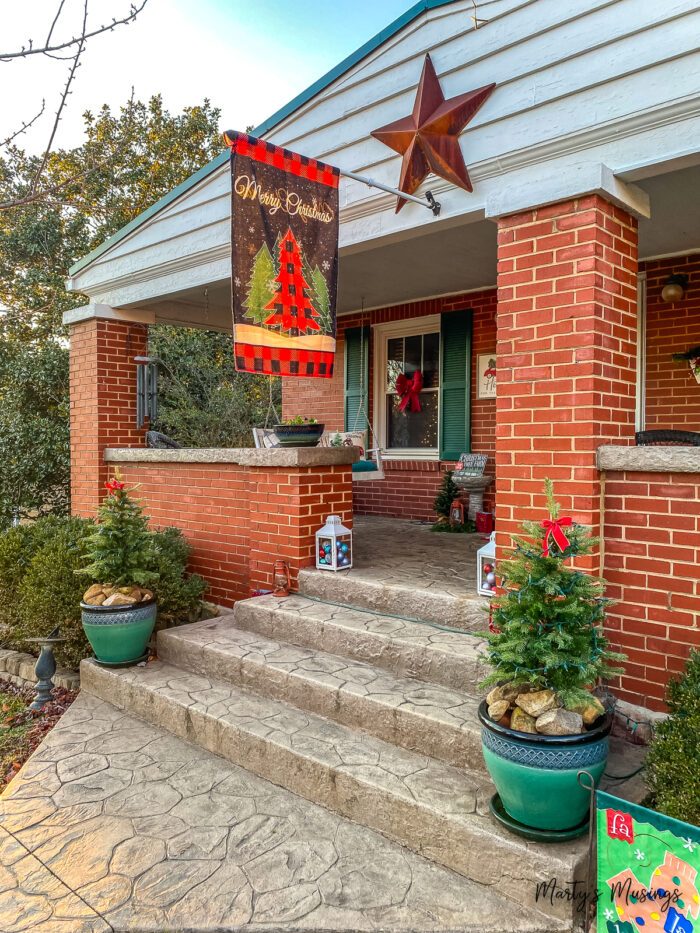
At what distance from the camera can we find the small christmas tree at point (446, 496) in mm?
6543

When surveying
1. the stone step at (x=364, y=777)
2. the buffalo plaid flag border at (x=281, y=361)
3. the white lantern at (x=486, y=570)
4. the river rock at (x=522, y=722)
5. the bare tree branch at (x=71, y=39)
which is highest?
the bare tree branch at (x=71, y=39)

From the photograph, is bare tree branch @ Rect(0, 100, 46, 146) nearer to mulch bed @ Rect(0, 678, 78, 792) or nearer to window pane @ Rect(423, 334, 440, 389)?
A: mulch bed @ Rect(0, 678, 78, 792)

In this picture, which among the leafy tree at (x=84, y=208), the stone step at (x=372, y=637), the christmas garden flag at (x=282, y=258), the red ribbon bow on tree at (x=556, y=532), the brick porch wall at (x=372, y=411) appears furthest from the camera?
the leafy tree at (x=84, y=208)

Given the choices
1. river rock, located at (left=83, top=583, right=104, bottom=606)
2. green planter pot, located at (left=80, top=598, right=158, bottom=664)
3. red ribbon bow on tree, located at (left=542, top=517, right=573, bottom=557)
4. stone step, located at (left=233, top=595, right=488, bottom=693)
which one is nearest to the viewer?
red ribbon bow on tree, located at (left=542, top=517, right=573, bottom=557)

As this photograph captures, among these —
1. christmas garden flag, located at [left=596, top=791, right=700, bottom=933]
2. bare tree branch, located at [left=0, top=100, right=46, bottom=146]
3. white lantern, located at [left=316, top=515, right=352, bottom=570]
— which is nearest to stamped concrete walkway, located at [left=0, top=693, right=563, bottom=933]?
christmas garden flag, located at [left=596, top=791, right=700, bottom=933]

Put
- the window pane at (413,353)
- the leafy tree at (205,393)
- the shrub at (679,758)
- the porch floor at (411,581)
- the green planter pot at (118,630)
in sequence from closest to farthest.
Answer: the shrub at (679,758), the porch floor at (411,581), the green planter pot at (118,630), the window pane at (413,353), the leafy tree at (205,393)

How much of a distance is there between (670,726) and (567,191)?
2.46 metres

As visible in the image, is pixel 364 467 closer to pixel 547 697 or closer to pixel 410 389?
pixel 410 389

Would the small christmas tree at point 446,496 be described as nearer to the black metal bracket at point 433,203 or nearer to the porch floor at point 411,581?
the porch floor at point 411,581

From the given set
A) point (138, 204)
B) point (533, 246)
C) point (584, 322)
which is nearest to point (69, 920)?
point (584, 322)

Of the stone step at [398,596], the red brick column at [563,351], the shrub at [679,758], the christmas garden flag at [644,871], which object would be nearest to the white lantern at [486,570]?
the stone step at [398,596]

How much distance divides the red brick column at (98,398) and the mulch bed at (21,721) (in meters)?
2.36

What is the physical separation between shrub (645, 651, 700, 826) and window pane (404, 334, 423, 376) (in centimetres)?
515

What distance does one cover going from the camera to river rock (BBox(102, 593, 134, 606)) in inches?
157
